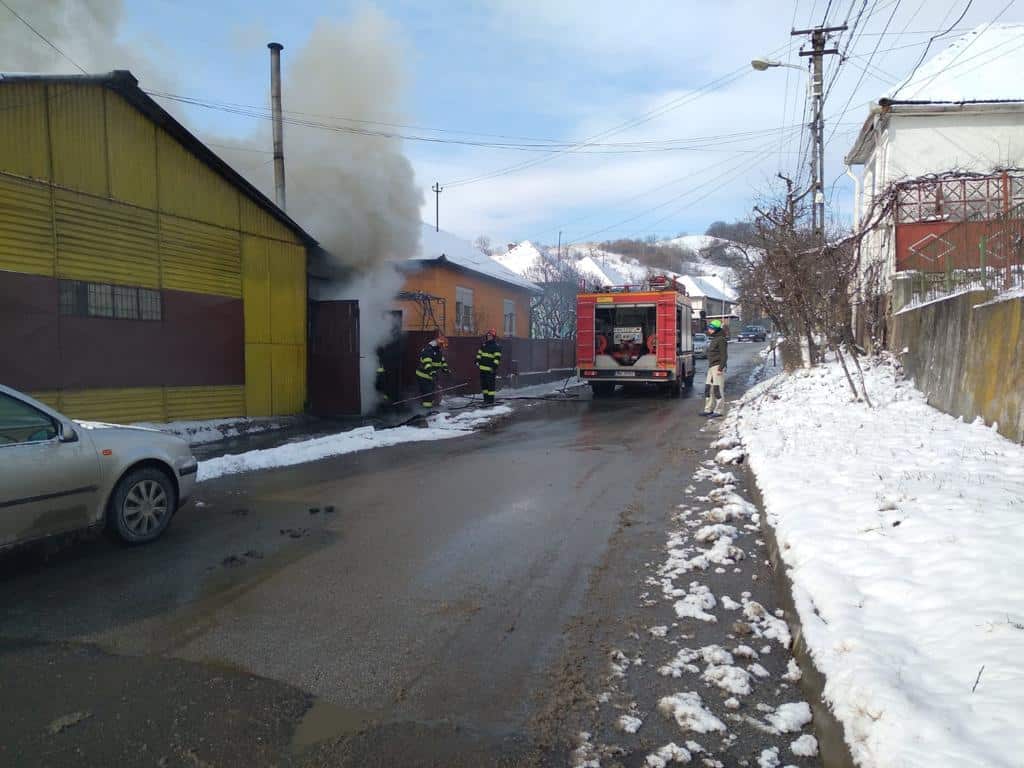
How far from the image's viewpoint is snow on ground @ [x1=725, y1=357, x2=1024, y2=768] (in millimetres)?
2508

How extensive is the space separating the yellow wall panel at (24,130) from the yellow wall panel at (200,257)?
2.24 metres

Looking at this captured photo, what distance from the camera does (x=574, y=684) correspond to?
3.44 m

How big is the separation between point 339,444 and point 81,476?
229 inches

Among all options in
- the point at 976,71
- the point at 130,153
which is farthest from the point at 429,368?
the point at 976,71

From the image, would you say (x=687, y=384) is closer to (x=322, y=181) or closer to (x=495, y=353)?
(x=495, y=353)

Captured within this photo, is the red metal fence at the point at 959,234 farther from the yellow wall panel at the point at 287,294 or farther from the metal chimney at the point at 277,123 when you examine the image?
the metal chimney at the point at 277,123

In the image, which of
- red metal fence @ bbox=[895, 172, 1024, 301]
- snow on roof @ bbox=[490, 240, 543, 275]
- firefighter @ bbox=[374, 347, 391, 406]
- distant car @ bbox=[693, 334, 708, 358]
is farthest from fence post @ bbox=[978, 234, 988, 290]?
snow on roof @ bbox=[490, 240, 543, 275]

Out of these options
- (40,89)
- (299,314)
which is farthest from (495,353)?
(40,89)

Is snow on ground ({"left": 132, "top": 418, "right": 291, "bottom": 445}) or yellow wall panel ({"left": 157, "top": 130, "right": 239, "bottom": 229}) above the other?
yellow wall panel ({"left": 157, "top": 130, "right": 239, "bottom": 229})

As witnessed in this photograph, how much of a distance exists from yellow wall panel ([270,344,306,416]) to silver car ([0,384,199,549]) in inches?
346

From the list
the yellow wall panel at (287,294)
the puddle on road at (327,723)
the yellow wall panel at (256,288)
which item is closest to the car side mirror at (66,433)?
the puddle on road at (327,723)

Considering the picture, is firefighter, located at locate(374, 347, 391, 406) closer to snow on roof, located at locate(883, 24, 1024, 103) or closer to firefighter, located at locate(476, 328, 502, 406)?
firefighter, located at locate(476, 328, 502, 406)

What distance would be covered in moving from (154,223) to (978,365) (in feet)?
40.3

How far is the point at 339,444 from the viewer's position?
1104cm
